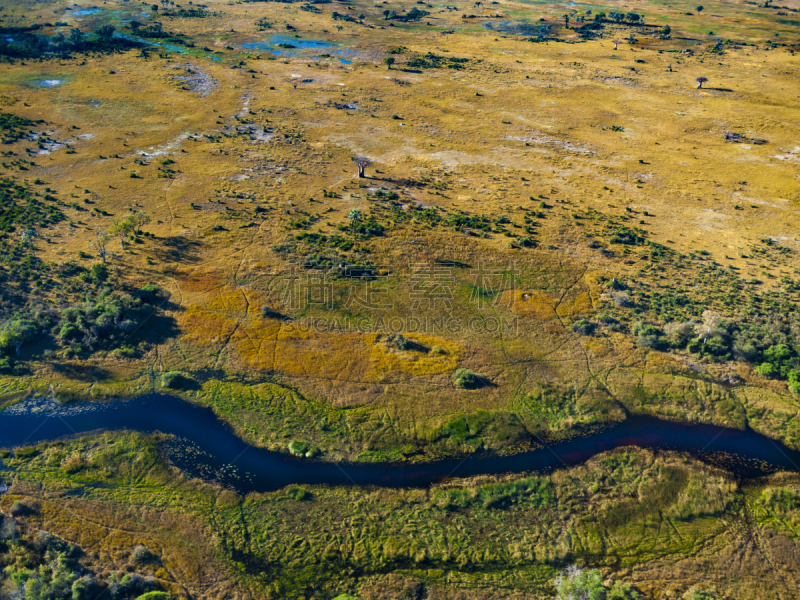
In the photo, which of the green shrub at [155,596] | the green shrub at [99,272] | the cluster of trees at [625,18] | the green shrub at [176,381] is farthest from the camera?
the cluster of trees at [625,18]

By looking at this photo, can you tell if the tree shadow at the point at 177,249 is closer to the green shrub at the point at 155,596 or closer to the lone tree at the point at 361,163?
the lone tree at the point at 361,163

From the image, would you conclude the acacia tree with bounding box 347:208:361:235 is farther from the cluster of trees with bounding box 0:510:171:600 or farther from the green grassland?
the cluster of trees with bounding box 0:510:171:600

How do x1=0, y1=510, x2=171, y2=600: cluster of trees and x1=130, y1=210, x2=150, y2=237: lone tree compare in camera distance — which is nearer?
x1=0, y1=510, x2=171, y2=600: cluster of trees

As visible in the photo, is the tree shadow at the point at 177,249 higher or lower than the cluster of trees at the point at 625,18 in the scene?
lower

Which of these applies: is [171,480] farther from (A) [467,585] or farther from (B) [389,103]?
(B) [389,103]

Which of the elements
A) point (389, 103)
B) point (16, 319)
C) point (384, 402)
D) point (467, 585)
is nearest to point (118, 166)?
point (16, 319)

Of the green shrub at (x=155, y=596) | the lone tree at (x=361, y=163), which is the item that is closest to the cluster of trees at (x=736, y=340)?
the green shrub at (x=155, y=596)

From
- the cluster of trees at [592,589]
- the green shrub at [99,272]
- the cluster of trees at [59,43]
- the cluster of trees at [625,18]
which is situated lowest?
the cluster of trees at [592,589]

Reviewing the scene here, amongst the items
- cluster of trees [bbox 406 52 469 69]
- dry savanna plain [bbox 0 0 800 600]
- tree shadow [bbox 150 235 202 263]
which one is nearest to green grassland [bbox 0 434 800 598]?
dry savanna plain [bbox 0 0 800 600]
